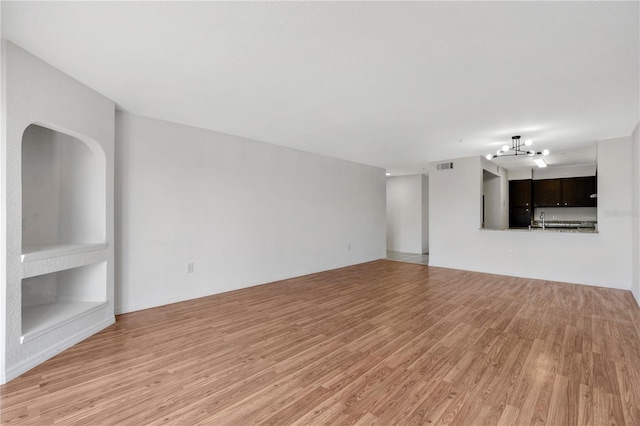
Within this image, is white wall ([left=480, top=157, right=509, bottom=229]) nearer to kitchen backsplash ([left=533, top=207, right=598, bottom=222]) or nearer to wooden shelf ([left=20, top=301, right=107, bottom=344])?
kitchen backsplash ([left=533, top=207, right=598, bottom=222])

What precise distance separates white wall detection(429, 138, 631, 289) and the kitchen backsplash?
12.1 ft

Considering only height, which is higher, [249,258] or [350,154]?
[350,154]

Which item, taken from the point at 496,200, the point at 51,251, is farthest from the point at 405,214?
the point at 51,251

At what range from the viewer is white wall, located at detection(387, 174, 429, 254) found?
939cm

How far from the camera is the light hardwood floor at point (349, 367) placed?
188cm

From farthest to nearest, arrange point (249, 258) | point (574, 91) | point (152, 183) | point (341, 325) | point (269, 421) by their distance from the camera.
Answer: point (249, 258) < point (152, 183) < point (341, 325) < point (574, 91) < point (269, 421)

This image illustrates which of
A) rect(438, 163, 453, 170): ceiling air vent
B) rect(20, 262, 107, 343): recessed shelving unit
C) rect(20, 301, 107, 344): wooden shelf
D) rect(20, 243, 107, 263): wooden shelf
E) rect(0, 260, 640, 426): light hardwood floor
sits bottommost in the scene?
rect(0, 260, 640, 426): light hardwood floor

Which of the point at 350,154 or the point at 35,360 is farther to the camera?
the point at 350,154

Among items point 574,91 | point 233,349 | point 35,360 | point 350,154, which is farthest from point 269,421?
point 350,154

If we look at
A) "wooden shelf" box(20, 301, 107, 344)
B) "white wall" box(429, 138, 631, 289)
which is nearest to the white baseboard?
"wooden shelf" box(20, 301, 107, 344)

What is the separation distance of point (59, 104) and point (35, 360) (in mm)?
2309

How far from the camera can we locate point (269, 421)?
1.80 metres

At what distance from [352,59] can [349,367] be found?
8.66 feet

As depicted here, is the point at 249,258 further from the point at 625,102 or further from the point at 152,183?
the point at 625,102
